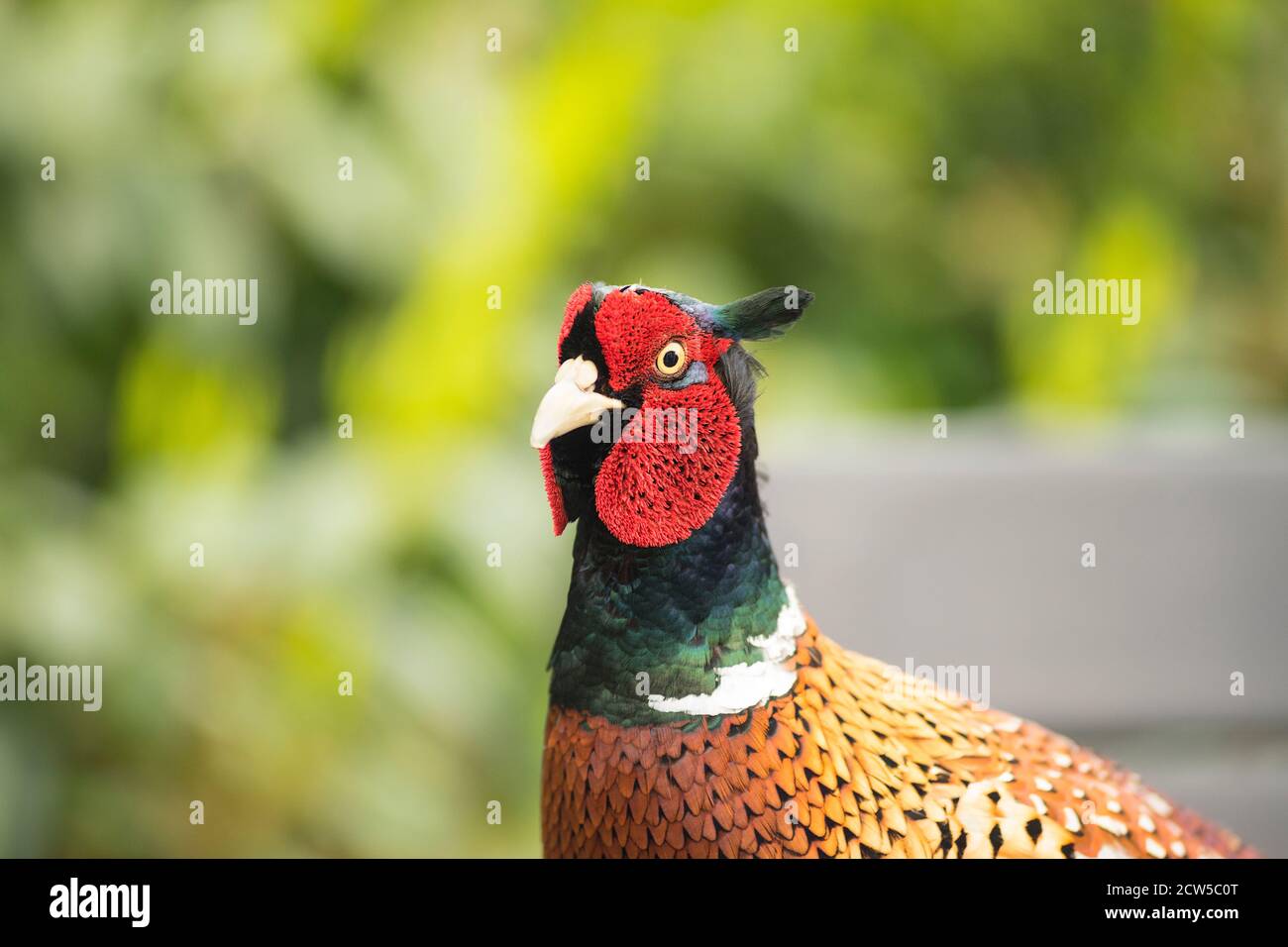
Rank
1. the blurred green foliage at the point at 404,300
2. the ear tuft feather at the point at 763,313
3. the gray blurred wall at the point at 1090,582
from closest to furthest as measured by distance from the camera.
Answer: the ear tuft feather at the point at 763,313 < the gray blurred wall at the point at 1090,582 < the blurred green foliage at the point at 404,300

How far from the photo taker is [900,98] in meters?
1.34

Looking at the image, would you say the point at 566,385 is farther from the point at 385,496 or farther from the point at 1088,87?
the point at 1088,87

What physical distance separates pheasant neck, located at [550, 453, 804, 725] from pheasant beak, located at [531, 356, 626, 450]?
0.13ft

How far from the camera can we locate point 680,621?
44 cm

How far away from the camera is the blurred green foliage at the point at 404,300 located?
3.67ft

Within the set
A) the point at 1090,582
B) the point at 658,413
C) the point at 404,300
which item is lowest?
the point at 1090,582

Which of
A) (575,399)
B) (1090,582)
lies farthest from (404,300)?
(575,399)

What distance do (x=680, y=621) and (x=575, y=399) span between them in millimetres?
91

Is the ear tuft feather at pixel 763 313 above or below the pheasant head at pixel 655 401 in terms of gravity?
above

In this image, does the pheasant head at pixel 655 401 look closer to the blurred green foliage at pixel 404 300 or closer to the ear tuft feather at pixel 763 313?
the ear tuft feather at pixel 763 313

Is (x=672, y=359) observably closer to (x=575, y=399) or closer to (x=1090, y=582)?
(x=575, y=399)

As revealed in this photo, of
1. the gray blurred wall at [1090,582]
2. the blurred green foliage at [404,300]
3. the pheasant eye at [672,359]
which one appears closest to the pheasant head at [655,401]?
the pheasant eye at [672,359]

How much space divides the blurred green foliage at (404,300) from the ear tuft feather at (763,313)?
60cm

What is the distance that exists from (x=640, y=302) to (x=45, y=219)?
116 centimetres
